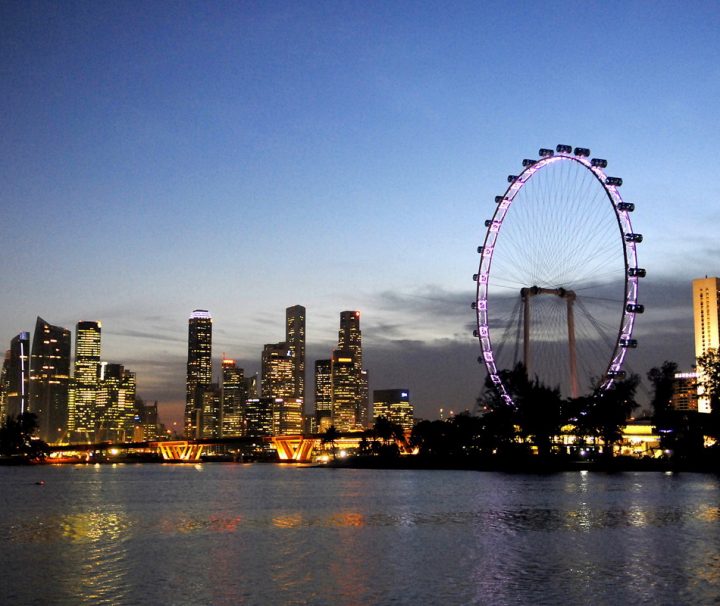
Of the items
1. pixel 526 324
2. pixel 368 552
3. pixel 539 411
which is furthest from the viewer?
pixel 539 411

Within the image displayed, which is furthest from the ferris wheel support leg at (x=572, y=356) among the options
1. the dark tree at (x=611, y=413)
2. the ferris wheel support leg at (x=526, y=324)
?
the dark tree at (x=611, y=413)

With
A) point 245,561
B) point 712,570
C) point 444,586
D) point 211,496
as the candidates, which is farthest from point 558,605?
point 211,496

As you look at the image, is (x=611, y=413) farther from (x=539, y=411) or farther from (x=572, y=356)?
(x=572, y=356)

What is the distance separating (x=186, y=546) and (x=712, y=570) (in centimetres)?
2514

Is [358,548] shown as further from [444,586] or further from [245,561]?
[444,586]

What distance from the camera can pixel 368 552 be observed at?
47344mm

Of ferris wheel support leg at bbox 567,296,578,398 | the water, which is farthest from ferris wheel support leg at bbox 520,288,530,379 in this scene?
the water

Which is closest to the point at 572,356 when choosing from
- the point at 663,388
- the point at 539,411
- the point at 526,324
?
the point at 526,324

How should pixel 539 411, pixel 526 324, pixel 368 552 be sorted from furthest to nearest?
pixel 539 411, pixel 526 324, pixel 368 552

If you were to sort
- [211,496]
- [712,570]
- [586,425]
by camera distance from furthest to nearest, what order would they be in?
1. [586,425]
2. [211,496]
3. [712,570]

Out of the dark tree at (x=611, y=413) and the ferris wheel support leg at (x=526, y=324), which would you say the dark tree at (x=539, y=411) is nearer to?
the dark tree at (x=611, y=413)

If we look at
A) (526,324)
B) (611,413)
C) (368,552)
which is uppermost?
(526,324)

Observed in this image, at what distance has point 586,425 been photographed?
566 feet

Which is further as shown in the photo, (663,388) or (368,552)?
(663,388)
